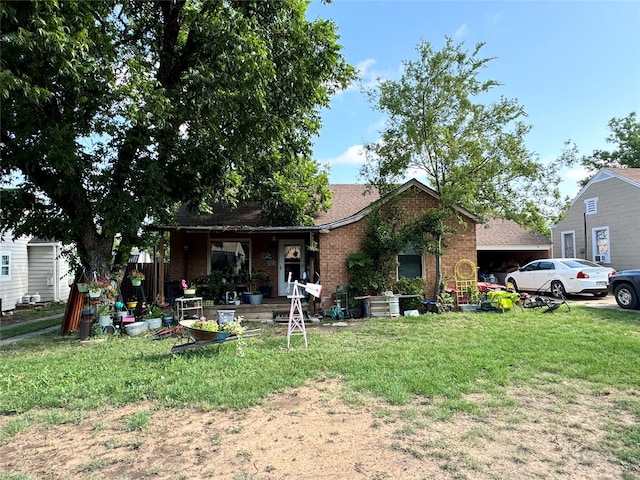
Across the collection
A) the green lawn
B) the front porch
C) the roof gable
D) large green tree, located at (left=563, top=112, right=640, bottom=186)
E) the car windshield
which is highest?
large green tree, located at (left=563, top=112, right=640, bottom=186)

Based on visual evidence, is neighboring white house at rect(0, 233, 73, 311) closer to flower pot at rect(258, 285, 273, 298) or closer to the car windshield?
flower pot at rect(258, 285, 273, 298)

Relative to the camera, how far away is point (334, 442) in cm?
376

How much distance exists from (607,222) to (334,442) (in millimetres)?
20490

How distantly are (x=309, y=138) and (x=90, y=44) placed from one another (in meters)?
6.66

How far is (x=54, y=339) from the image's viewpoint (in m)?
9.56

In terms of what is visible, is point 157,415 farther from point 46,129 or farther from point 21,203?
point 21,203

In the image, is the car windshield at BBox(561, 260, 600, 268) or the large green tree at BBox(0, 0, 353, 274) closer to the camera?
the large green tree at BBox(0, 0, 353, 274)

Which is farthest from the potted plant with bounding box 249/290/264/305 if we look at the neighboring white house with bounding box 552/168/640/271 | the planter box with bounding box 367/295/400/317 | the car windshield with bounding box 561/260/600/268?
the neighboring white house with bounding box 552/168/640/271

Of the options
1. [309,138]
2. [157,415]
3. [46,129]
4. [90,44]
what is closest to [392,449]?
[157,415]

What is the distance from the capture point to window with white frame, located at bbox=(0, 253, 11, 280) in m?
16.5

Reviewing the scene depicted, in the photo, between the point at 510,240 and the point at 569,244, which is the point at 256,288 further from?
the point at 569,244

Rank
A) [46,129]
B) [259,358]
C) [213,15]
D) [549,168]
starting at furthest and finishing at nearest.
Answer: [549,168]
[213,15]
[46,129]
[259,358]

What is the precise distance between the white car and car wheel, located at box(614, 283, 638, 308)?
1861 millimetres

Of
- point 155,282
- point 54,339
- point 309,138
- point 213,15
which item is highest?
point 213,15
